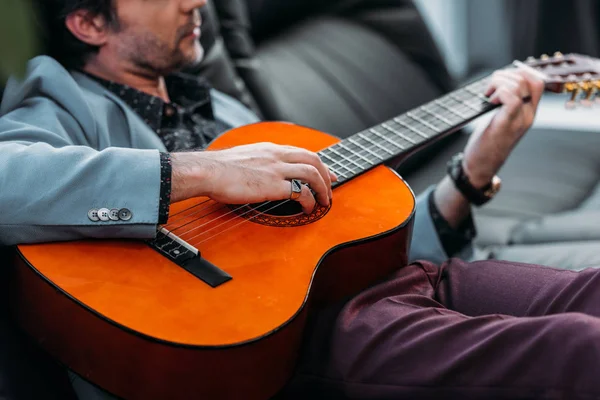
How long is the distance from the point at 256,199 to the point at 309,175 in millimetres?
83

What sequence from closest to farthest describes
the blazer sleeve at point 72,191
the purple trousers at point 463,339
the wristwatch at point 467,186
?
the purple trousers at point 463,339, the blazer sleeve at point 72,191, the wristwatch at point 467,186

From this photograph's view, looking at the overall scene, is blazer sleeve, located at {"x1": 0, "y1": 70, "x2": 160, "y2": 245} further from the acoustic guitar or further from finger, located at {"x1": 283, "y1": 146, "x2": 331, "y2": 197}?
finger, located at {"x1": 283, "y1": 146, "x2": 331, "y2": 197}

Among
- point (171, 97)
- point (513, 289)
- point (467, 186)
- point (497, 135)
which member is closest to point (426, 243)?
point (467, 186)

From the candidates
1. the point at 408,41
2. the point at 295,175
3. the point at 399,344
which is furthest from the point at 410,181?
the point at 399,344

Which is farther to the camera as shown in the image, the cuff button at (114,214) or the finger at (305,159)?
the finger at (305,159)

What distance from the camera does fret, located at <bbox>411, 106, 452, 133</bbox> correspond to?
121cm

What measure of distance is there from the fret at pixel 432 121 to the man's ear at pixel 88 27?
59cm

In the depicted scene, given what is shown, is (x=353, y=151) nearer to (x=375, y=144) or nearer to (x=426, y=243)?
(x=375, y=144)

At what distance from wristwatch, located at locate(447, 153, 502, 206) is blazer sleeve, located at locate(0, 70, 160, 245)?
0.66 metres

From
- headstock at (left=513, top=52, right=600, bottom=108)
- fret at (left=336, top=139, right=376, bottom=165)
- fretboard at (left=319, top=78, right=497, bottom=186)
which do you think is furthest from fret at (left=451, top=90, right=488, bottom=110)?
fret at (left=336, top=139, right=376, bottom=165)

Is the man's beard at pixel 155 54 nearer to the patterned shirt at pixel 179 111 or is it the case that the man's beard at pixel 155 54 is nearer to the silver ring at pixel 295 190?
the patterned shirt at pixel 179 111

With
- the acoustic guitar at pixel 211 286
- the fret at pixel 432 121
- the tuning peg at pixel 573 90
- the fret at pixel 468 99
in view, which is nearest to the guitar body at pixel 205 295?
the acoustic guitar at pixel 211 286

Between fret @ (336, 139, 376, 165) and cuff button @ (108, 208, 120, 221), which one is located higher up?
cuff button @ (108, 208, 120, 221)

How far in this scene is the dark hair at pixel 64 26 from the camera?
121cm
